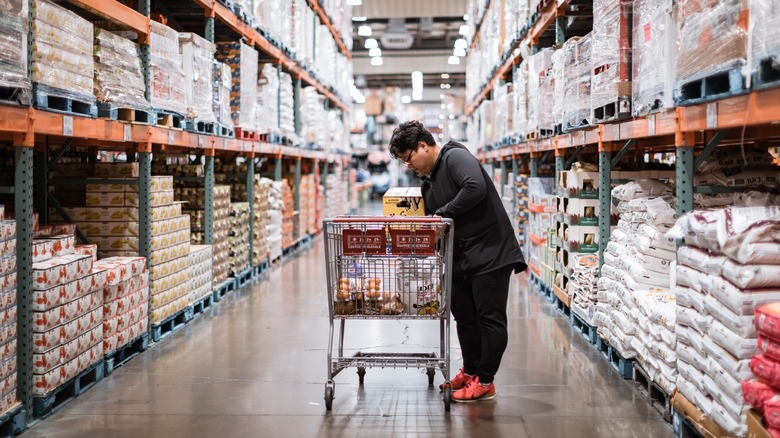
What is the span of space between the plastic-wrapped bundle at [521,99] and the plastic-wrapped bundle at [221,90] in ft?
11.7

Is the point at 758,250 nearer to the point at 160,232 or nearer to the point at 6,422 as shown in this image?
the point at 6,422

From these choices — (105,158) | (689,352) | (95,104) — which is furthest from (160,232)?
(105,158)

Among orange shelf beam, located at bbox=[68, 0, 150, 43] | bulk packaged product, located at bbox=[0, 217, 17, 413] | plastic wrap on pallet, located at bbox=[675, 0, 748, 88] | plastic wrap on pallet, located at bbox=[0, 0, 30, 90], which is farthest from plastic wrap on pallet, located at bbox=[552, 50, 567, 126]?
bulk packaged product, located at bbox=[0, 217, 17, 413]

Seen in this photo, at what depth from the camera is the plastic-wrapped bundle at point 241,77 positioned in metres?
8.98

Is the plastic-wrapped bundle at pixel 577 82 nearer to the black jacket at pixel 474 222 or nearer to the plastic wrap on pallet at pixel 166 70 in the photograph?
the black jacket at pixel 474 222

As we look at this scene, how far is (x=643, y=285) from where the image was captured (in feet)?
16.2

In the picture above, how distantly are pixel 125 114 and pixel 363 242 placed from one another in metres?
2.58

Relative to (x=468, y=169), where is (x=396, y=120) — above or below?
above

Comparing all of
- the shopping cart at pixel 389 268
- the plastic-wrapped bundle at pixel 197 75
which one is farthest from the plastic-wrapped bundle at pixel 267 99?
the shopping cart at pixel 389 268

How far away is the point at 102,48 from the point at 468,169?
2.90 metres

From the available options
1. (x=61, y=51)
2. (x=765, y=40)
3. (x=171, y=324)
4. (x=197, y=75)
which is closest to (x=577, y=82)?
(x=765, y=40)

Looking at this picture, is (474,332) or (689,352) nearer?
(689,352)

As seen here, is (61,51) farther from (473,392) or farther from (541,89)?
(541,89)

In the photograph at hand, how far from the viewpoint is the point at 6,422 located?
162 inches
